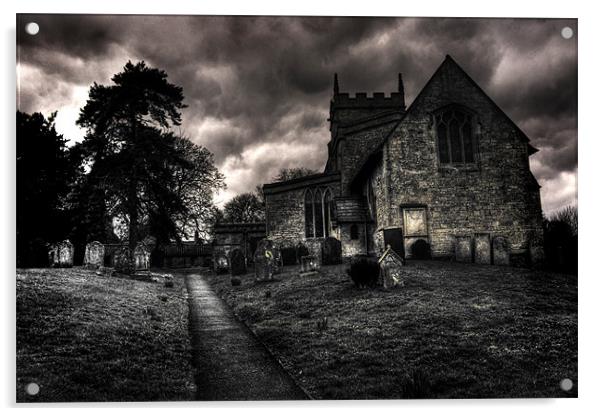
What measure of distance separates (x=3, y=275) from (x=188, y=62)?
146 inches

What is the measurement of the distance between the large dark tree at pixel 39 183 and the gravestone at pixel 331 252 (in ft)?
26.1

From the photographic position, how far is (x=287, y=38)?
6742mm

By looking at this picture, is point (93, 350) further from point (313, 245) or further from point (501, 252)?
point (313, 245)

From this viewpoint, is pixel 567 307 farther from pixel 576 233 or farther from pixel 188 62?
pixel 188 62

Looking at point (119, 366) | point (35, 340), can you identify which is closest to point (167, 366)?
point (119, 366)

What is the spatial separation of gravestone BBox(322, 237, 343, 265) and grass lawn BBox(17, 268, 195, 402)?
6904mm

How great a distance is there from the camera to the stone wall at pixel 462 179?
1184 centimetres

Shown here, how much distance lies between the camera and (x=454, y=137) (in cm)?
1332

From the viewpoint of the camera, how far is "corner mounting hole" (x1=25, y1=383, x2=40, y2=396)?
5.10 meters

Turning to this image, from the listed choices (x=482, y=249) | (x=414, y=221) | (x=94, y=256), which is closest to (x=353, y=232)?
(x=414, y=221)

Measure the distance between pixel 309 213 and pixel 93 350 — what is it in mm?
14628

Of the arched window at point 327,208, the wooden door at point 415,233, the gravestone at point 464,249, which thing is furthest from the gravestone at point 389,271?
the arched window at point 327,208

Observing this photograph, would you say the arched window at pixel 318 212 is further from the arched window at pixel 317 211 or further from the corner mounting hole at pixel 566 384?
the corner mounting hole at pixel 566 384

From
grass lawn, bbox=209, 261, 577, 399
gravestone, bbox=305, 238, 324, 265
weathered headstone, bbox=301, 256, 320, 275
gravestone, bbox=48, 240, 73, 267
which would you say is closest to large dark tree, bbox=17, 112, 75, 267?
grass lawn, bbox=209, 261, 577, 399
